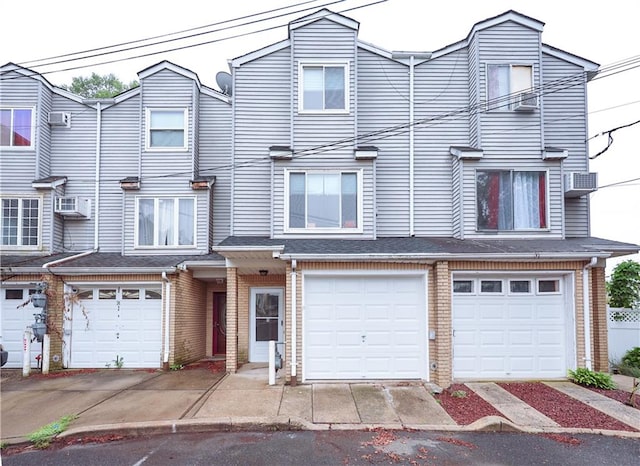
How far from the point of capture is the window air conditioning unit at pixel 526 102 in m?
12.4

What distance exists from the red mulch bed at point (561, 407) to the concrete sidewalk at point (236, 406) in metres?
0.22

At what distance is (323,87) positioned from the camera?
12.8 m

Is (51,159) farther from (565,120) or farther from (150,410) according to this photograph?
(565,120)

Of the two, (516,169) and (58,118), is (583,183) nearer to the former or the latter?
(516,169)

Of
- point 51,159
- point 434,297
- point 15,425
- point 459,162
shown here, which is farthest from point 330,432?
point 51,159

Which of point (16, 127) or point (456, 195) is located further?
point (16, 127)

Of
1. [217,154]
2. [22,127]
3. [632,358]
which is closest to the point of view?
[632,358]

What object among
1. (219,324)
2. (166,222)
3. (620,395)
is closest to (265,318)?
(219,324)

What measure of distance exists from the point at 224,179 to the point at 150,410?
795 centimetres

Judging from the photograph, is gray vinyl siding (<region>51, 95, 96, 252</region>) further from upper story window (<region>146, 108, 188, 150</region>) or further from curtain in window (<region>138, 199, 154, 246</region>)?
upper story window (<region>146, 108, 188, 150</region>)

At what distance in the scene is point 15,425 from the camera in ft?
24.5

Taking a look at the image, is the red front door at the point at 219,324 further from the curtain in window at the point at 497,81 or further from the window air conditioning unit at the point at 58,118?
the curtain in window at the point at 497,81

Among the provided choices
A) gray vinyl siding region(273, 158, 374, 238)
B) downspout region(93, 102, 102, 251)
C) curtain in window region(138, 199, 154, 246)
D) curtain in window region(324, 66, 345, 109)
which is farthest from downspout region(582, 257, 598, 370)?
downspout region(93, 102, 102, 251)

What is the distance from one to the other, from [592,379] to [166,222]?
1219cm
